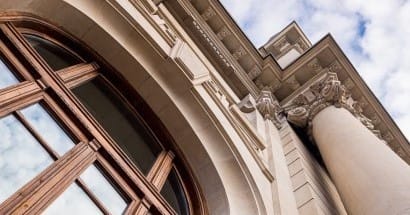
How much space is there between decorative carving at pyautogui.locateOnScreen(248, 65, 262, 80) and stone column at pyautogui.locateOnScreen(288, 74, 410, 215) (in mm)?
1162

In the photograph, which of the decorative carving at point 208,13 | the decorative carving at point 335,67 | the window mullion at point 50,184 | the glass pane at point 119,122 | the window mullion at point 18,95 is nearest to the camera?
the window mullion at point 50,184

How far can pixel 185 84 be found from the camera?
6.81 m

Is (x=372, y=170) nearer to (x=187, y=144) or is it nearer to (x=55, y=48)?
(x=187, y=144)

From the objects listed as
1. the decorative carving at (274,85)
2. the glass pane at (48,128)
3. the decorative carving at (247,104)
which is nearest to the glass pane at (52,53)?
the glass pane at (48,128)

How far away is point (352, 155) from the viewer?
680 centimetres

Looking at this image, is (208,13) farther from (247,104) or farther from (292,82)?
(247,104)

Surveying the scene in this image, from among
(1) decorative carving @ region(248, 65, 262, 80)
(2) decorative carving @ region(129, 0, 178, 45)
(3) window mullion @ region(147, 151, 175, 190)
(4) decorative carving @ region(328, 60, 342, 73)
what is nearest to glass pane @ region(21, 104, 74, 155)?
(3) window mullion @ region(147, 151, 175, 190)

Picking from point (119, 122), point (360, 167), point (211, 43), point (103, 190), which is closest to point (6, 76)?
point (103, 190)

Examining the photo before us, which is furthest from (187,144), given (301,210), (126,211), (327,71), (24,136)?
(327,71)

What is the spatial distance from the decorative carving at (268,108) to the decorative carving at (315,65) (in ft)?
4.12

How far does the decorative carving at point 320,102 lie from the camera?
9.02 meters

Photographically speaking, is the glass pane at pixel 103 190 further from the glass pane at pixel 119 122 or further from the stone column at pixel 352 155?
the stone column at pixel 352 155

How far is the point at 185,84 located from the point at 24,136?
10.4ft

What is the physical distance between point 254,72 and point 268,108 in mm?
1579
